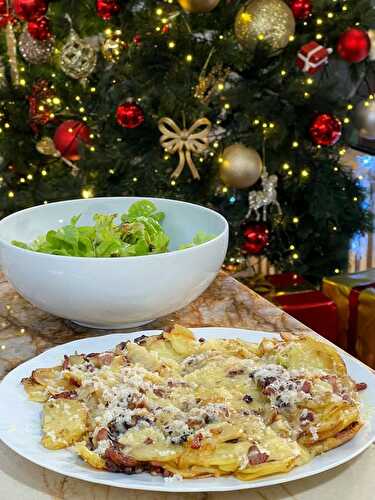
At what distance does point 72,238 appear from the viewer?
118 cm

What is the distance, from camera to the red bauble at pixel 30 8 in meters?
2.55

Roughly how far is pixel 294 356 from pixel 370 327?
1194mm

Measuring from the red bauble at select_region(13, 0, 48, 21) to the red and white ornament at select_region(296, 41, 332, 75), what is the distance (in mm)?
959

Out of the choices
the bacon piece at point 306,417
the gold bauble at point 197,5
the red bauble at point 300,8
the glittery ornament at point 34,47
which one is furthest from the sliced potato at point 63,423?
the glittery ornament at point 34,47

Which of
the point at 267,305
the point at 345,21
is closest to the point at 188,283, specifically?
the point at 267,305

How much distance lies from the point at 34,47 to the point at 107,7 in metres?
0.47

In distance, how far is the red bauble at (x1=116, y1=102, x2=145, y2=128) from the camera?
248 cm

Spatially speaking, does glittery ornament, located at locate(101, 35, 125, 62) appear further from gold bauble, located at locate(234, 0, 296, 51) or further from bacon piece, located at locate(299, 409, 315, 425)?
bacon piece, located at locate(299, 409, 315, 425)

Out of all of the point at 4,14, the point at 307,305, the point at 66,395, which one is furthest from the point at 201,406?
the point at 4,14

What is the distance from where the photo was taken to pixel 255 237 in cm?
272

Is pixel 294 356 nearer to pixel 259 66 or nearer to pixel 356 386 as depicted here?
pixel 356 386

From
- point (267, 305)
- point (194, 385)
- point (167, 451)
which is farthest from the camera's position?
point (267, 305)

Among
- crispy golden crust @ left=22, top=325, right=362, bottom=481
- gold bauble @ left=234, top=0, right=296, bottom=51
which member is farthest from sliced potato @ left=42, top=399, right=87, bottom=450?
gold bauble @ left=234, top=0, right=296, bottom=51

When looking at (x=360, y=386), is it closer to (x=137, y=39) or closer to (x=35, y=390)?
(x=35, y=390)
